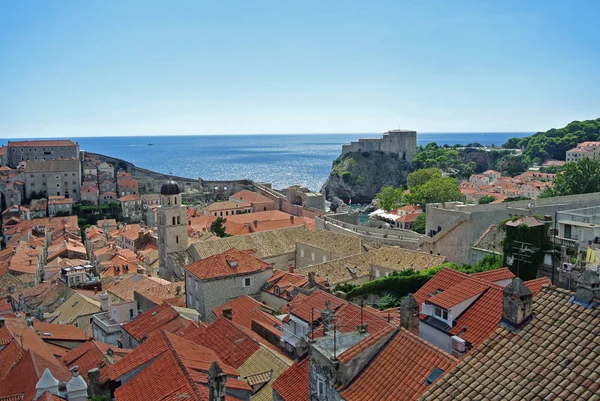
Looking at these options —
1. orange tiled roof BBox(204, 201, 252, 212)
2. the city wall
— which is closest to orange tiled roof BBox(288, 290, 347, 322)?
the city wall

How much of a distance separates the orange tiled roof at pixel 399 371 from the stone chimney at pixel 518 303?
5.08 ft

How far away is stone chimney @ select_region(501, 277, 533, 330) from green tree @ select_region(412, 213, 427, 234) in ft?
146

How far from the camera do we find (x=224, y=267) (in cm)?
2619

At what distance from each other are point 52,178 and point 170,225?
5379 cm

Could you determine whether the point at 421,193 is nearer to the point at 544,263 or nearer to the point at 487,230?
the point at 487,230

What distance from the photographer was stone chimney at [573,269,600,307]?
21.4 ft

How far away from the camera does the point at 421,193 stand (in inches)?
2566

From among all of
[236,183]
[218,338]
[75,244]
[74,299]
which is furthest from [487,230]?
[236,183]

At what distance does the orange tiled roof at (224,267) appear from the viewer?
25.6 meters

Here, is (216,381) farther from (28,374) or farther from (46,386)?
(28,374)

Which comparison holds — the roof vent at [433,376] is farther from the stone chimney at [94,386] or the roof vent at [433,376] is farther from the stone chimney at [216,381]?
the stone chimney at [94,386]

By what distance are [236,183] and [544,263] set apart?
6755 centimetres

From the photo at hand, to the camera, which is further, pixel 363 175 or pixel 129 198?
pixel 363 175

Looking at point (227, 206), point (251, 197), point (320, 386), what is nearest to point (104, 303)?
point (320, 386)
